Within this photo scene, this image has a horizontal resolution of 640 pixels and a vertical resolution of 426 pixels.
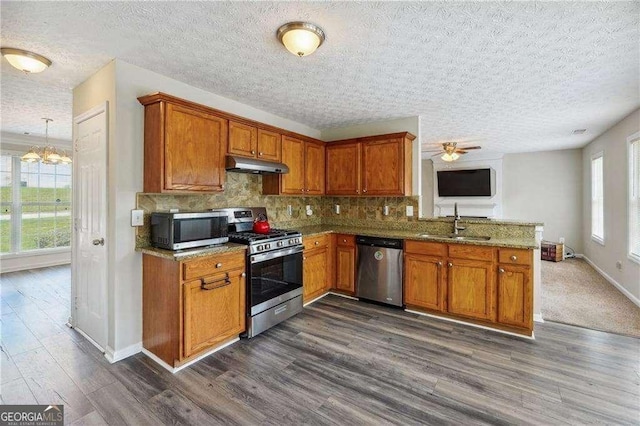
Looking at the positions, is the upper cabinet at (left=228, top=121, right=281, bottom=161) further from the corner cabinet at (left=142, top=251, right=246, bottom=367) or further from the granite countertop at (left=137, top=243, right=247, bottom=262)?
the corner cabinet at (left=142, top=251, right=246, bottom=367)

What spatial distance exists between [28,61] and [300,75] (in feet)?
7.19

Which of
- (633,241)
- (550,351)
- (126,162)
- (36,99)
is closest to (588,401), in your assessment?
(550,351)

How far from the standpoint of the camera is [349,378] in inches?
91.5

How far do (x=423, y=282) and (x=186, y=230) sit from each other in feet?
8.78

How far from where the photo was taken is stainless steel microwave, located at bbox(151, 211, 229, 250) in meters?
2.50

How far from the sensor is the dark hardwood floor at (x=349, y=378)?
6.37 feet

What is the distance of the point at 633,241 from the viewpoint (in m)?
4.08

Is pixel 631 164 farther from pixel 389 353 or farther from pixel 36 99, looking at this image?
pixel 36 99

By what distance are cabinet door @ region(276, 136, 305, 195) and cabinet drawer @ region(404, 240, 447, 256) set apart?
5.28 ft

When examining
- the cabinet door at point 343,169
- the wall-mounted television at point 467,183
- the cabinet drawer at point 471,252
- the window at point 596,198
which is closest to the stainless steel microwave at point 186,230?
the cabinet door at point 343,169

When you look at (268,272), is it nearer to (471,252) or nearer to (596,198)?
(471,252)

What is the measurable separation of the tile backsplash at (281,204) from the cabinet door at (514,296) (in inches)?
54.5

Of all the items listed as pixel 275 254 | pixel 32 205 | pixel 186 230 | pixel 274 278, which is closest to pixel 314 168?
pixel 275 254

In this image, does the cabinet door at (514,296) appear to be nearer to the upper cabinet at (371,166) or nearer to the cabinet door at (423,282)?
the cabinet door at (423,282)
